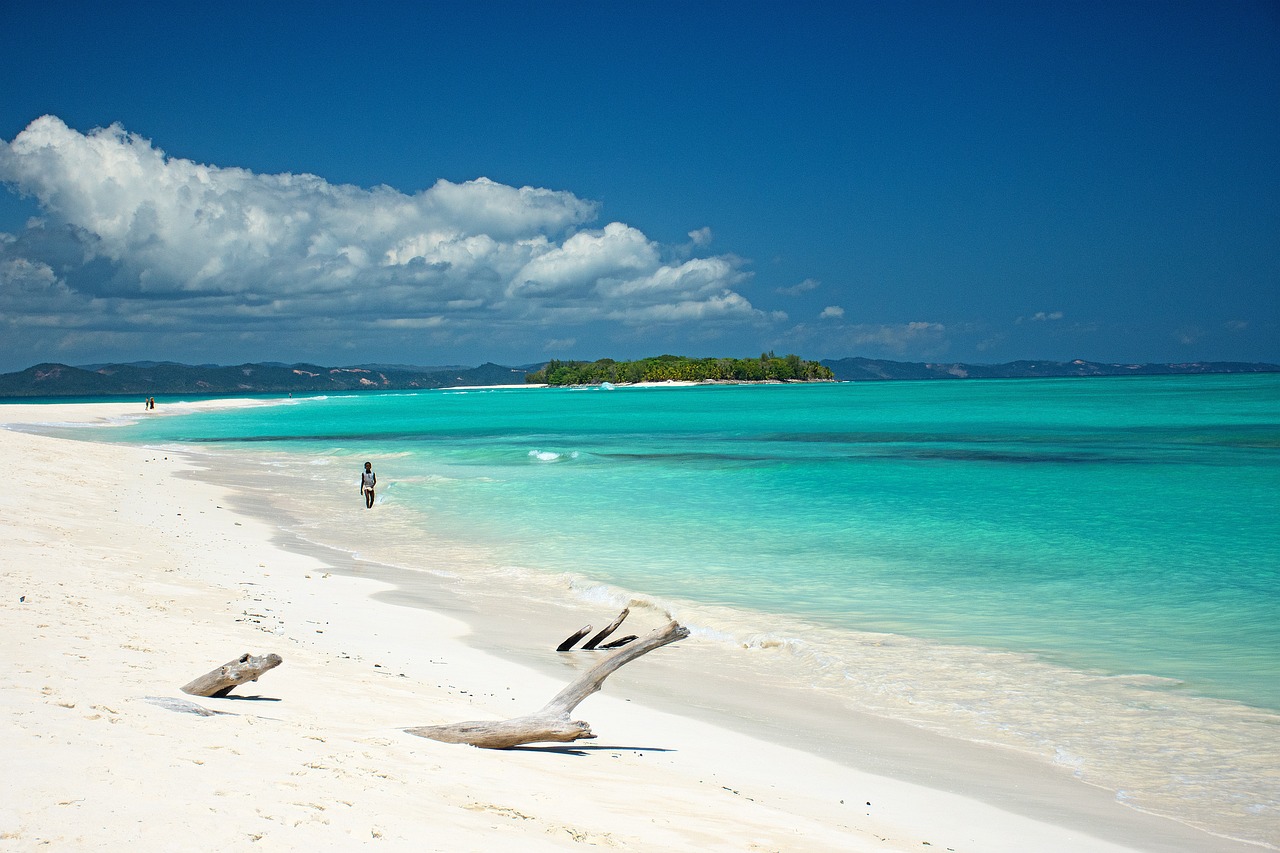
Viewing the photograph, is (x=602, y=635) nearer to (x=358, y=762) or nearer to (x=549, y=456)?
(x=358, y=762)

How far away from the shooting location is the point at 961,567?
16984 mm

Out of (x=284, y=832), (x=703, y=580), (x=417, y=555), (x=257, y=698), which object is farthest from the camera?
(x=417, y=555)

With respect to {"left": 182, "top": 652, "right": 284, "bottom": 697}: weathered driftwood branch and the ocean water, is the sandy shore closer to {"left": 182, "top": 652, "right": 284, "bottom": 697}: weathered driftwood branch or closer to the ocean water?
{"left": 182, "top": 652, "right": 284, "bottom": 697}: weathered driftwood branch

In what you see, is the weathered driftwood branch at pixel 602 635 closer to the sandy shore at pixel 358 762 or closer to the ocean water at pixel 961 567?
the sandy shore at pixel 358 762

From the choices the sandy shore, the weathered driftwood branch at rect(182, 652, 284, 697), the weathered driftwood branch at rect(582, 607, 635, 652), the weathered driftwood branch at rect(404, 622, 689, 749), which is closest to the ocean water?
the sandy shore

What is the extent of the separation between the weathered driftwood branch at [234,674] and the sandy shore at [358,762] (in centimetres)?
18

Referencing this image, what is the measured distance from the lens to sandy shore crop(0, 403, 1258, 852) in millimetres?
4262

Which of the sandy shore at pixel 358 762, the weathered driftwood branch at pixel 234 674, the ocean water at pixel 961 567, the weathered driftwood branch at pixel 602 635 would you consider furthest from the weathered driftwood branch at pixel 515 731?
the ocean water at pixel 961 567

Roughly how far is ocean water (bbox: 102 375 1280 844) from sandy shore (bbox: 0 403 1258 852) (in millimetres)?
1751

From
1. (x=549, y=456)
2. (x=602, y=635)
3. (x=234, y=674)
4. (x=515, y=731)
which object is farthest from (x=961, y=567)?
(x=549, y=456)

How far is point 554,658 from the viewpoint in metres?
10.1

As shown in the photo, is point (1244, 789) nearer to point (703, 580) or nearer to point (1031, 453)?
point (703, 580)

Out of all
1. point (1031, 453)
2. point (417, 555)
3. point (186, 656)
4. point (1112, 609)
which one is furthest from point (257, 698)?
point (1031, 453)

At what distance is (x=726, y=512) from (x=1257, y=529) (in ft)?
43.0
